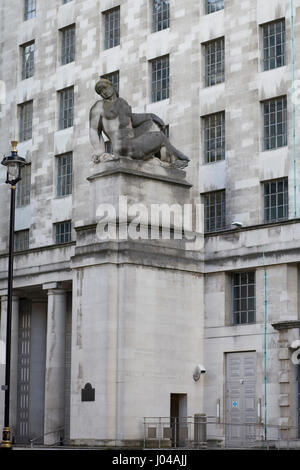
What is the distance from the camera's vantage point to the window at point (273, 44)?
47812mm

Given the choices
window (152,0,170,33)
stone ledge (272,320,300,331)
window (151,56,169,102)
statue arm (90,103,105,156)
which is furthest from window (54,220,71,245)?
stone ledge (272,320,300,331)

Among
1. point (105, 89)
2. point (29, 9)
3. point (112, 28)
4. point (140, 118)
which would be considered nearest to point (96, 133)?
point (105, 89)

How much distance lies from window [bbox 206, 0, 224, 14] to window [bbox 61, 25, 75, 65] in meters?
10.0

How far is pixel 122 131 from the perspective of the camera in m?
46.2

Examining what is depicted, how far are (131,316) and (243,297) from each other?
17.5ft

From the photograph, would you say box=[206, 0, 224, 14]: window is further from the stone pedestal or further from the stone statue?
the stone pedestal

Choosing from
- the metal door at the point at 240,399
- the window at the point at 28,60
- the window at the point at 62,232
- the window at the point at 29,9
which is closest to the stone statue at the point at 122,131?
the metal door at the point at 240,399

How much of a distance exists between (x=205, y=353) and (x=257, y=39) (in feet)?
46.9

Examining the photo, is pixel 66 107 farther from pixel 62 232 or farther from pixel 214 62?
pixel 214 62

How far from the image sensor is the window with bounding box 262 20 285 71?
4781 centimetres

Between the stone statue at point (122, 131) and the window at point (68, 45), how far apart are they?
1288cm

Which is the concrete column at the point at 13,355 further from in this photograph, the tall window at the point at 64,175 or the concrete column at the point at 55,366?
the tall window at the point at 64,175

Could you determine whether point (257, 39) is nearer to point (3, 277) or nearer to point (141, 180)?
point (141, 180)
